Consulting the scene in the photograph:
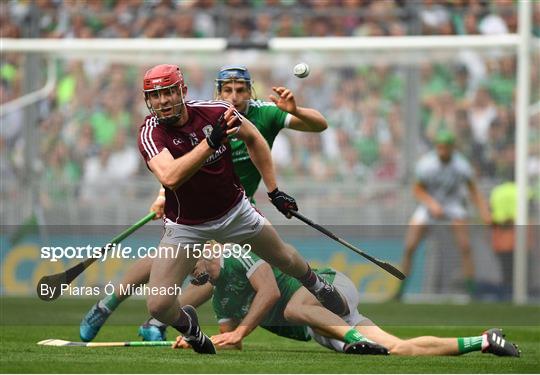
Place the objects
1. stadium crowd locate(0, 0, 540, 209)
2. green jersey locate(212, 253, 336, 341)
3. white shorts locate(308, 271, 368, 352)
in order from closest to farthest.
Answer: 1. white shorts locate(308, 271, 368, 352)
2. green jersey locate(212, 253, 336, 341)
3. stadium crowd locate(0, 0, 540, 209)

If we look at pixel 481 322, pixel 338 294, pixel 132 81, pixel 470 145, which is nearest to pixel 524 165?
pixel 470 145

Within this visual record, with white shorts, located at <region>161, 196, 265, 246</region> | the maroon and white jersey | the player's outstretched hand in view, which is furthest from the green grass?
the player's outstretched hand

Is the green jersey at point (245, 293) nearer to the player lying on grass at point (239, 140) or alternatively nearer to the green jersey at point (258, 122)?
the player lying on grass at point (239, 140)

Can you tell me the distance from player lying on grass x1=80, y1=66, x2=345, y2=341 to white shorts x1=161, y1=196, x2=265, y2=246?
36.2 inches

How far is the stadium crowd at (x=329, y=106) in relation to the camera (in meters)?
15.2

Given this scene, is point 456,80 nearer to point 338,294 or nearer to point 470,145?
point 470,145

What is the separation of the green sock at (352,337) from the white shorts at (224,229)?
84 centimetres

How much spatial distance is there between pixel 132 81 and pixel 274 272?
24.2 feet

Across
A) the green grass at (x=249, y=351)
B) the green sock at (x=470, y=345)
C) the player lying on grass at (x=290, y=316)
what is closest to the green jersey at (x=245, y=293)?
the player lying on grass at (x=290, y=316)

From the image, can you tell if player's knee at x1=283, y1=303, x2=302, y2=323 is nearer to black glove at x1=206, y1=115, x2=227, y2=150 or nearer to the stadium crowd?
black glove at x1=206, y1=115, x2=227, y2=150

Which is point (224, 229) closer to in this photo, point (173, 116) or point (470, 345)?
point (173, 116)

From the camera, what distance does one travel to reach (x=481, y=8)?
1541 centimetres

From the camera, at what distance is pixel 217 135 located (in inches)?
296

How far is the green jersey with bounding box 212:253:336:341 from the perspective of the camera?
343 inches
